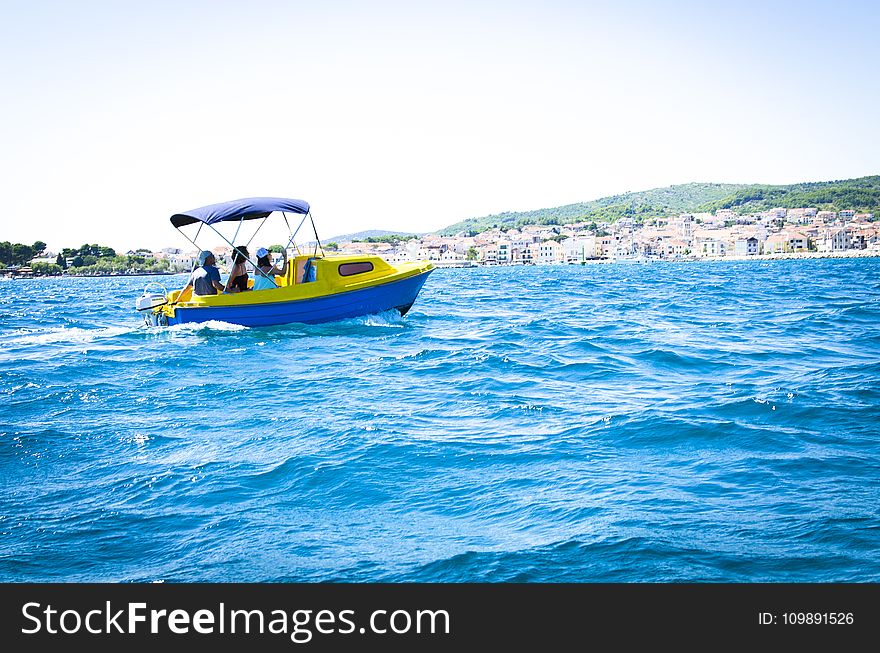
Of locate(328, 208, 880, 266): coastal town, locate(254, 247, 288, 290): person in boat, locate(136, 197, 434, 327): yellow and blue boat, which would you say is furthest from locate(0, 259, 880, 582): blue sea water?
locate(328, 208, 880, 266): coastal town

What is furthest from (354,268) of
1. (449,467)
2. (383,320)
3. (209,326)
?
(449,467)

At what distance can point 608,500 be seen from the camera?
5242mm

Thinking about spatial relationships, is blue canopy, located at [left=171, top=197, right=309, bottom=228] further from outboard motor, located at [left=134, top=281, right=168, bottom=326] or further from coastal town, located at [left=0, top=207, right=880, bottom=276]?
coastal town, located at [left=0, top=207, right=880, bottom=276]

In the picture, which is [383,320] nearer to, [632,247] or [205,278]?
[205,278]

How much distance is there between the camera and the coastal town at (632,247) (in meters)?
138

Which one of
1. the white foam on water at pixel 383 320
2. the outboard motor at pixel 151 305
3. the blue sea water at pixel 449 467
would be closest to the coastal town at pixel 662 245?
the white foam on water at pixel 383 320

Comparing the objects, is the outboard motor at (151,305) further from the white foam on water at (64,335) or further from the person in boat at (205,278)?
the white foam on water at (64,335)

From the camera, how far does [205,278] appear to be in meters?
17.5

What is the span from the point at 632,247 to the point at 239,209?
6156 inches
